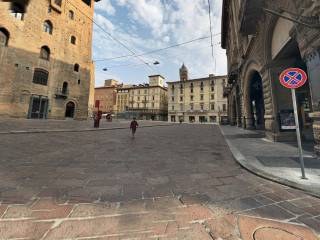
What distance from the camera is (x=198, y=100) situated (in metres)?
55.2

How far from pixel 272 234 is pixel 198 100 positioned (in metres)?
55.0

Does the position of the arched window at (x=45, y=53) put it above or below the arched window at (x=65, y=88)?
above

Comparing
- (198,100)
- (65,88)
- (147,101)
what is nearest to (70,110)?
(65,88)

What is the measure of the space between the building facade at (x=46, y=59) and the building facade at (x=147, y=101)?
36.2 meters

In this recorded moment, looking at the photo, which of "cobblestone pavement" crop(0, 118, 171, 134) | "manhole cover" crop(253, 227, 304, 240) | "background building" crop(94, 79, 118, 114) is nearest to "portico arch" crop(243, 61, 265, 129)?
"manhole cover" crop(253, 227, 304, 240)

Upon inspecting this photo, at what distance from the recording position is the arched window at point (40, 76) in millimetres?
21219

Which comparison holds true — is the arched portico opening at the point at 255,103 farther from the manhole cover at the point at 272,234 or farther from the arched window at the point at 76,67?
the arched window at the point at 76,67

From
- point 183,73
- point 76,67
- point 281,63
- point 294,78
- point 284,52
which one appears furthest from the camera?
point 183,73

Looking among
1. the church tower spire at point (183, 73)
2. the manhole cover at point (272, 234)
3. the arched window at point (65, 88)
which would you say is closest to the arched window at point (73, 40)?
the arched window at point (65, 88)

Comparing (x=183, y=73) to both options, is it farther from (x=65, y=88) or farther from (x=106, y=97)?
(x=65, y=88)

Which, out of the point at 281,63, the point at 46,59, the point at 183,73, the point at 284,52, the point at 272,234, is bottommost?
the point at 272,234

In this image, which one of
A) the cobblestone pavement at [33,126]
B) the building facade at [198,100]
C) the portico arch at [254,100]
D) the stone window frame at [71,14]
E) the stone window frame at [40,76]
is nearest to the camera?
the cobblestone pavement at [33,126]

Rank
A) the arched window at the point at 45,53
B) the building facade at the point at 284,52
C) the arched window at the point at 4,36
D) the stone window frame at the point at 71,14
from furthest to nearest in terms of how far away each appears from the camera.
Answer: the stone window frame at the point at 71,14
the arched window at the point at 45,53
the arched window at the point at 4,36
the building facade at the point at 284,52

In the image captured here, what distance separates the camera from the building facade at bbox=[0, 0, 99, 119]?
18672mm
